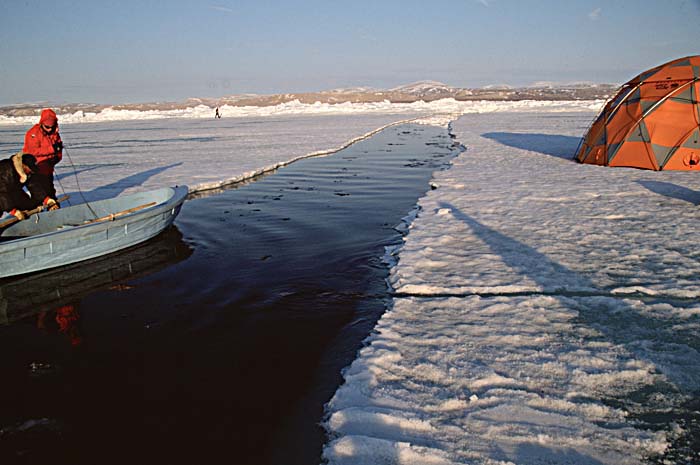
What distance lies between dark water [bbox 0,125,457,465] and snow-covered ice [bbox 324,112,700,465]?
0.40 m

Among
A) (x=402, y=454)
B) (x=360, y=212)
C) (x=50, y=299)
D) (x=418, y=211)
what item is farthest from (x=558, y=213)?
(x=50, y=299)

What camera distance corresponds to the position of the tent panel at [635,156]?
12.2 metres

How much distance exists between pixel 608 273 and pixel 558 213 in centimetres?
305

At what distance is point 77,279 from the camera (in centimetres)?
612

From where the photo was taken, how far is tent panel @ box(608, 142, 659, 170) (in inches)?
482

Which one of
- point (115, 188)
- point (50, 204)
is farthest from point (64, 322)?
point (115, 188)

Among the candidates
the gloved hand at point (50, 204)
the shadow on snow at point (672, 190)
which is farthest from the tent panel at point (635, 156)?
the gloved hand at point (50, 204)

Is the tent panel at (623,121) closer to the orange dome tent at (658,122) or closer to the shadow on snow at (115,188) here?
the orange dome tent at (658,122)

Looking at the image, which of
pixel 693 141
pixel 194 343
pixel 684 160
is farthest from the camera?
pixel 684 160

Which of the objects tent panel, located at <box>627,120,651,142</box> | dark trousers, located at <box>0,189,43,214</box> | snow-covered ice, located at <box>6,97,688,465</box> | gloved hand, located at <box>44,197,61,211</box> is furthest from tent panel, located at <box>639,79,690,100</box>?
dark trousers, located at <box>0,189,43,214</box>

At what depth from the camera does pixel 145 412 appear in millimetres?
3291

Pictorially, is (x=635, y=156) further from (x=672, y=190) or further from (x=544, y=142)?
(x=544, y=142)

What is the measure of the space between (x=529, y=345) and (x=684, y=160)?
11126 millimetres

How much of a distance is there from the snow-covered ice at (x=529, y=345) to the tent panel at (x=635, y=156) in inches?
195
